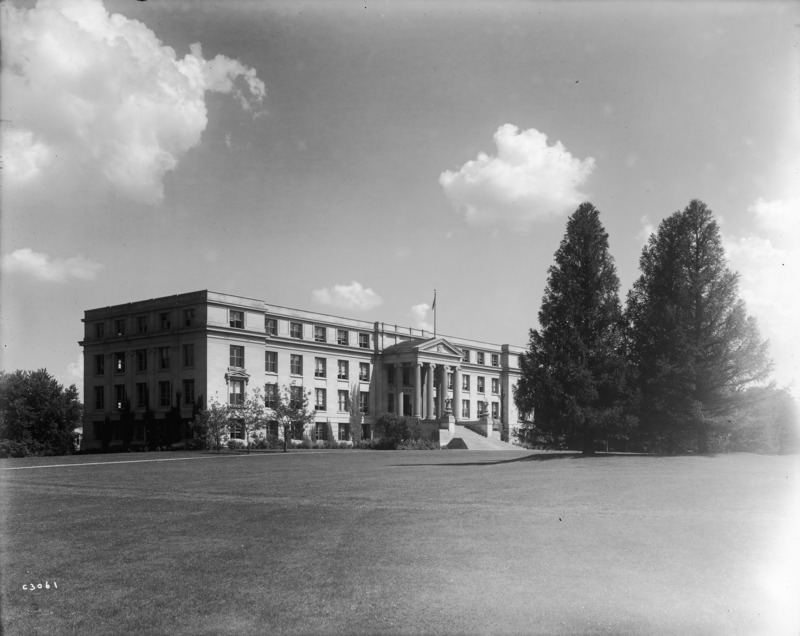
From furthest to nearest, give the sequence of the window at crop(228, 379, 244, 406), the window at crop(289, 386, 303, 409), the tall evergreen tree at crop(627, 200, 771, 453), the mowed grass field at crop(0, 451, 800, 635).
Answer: the window at crop(228, 379, 244, 406), the window at crop(289, 386, 303, 409), the tall evergreen tree at crop(627, 200, 771, 453), the mowed grass field at crop(0, 451, 800, 635)

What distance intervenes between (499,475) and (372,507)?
9.14m

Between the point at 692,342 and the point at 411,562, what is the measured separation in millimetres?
31831

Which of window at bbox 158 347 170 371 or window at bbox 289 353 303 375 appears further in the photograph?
window at bbox 289 353 303 375

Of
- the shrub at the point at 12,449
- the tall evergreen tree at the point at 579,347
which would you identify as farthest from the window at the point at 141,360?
the tall evergreen tree at the point at 579,347

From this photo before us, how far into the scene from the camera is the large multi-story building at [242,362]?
6328 centimetres

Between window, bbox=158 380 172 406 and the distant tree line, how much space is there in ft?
118

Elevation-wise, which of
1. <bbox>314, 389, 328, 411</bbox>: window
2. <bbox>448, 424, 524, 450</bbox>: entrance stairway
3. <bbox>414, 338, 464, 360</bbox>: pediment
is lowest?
<bbox>448, 424, 524, 450</bbox>: entrance stairway

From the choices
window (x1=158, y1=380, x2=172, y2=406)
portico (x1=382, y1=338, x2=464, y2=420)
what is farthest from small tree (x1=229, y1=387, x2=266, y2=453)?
portico (x1=382, y1=338, x2=464, y2=420)

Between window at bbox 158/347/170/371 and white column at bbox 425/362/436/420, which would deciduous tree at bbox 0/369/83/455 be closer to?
window at bbox 158/347/170/371

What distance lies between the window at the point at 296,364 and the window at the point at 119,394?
16.0 m

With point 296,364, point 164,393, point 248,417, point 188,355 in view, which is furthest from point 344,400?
point 248,417

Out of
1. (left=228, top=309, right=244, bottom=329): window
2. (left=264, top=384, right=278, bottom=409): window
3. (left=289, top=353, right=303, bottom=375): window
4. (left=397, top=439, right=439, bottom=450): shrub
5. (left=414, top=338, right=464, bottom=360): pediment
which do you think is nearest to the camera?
(left=397, top=439, right=439, bottom=450): shrub

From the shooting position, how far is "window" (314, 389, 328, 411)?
73375 mm

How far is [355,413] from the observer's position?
7544 centimetres
